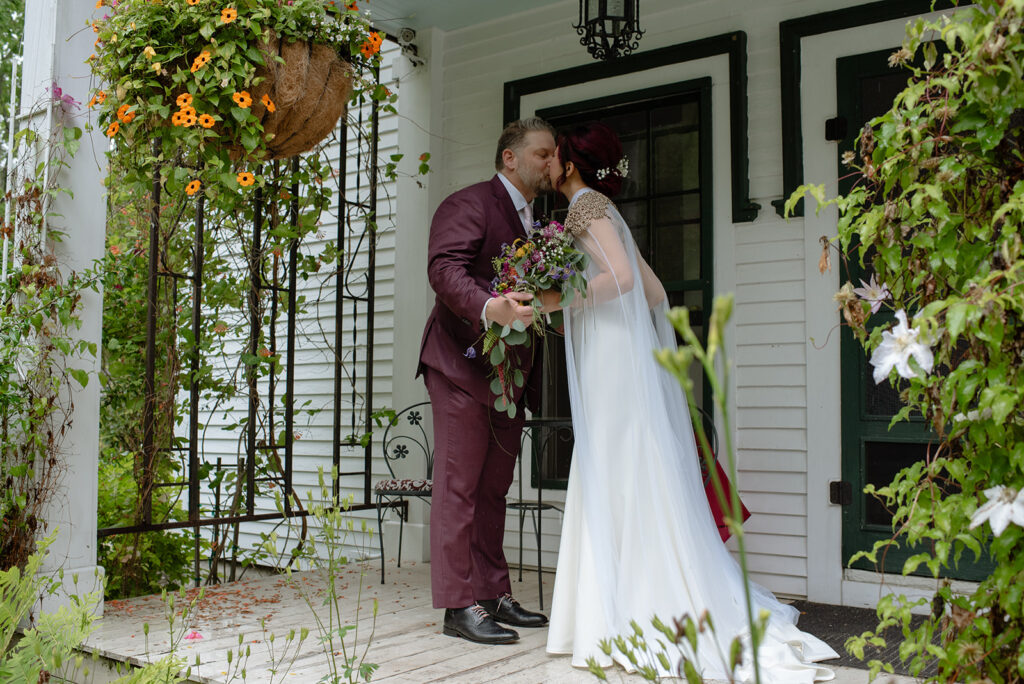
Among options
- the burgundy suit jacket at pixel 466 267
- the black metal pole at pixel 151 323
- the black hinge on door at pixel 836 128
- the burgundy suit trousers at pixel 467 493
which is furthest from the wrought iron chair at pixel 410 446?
the black hinge on door at pixel 836 128

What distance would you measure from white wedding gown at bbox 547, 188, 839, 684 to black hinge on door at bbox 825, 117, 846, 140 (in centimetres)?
133

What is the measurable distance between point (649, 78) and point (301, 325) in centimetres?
269

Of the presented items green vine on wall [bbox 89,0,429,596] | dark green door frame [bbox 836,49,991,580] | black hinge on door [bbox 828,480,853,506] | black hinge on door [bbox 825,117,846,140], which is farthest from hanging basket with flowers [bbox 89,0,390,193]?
black hinge on door [bbox 828,480,853,506]

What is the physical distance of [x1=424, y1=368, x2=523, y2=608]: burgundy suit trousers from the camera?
3.11 metres

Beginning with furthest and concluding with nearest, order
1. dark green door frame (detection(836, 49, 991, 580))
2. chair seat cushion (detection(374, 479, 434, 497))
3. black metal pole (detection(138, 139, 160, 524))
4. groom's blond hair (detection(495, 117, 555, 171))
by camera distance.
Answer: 1. chair seat cushion (detection(374, 479, 434, 497))
2. dark green door frame (detection(836, 49, 991, 580))
3. black metal pole (detection(138, 139, 160, 524))
4. groom's blond hair (detection(495, 117, 555, 171))

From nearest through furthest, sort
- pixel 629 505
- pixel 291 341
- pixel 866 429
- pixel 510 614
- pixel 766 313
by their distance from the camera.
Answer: pixel 629 505 → pixel 510 614 → pixel 866 429 → pixel 766 313 → pixel 291 341

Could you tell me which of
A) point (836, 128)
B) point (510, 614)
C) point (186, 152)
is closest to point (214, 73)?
point (186, 152)

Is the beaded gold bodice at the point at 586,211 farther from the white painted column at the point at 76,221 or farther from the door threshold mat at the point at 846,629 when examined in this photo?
the white painted column at the point at 76,221

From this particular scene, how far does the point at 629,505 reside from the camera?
283 centimetres

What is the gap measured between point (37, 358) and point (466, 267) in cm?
155

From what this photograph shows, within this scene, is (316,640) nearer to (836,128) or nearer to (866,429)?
(866,429)

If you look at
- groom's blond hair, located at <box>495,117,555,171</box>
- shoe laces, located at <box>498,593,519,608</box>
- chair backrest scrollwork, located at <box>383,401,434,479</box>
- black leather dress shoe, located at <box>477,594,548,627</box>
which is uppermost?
groom's blond hair, located at <box>495,117,555,171</box>

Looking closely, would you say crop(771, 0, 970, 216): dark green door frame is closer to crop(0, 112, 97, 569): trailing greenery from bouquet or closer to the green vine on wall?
the green vine on wall

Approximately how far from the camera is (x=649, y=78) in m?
4.44
